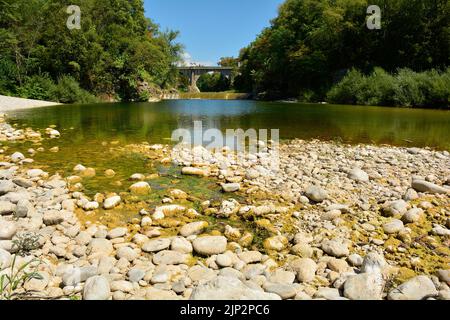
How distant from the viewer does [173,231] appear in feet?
13.5

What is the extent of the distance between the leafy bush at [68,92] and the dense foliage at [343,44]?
26160mm

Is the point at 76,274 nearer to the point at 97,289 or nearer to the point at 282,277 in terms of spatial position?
the point at 97,289

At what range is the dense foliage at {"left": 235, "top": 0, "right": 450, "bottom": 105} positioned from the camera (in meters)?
34.2

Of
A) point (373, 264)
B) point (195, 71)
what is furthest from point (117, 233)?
point (195, 71)

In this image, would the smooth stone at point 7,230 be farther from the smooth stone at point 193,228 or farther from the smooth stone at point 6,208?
the smooth stone at point 193,228

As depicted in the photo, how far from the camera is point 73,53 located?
33219 millimetres

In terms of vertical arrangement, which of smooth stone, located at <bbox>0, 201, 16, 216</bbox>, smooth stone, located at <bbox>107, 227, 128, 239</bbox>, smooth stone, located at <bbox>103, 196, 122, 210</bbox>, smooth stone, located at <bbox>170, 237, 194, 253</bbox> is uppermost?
smooth stone, located at <bbox>0, 201, 16, 216</bbox>

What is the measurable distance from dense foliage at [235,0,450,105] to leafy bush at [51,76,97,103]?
85.8 feet

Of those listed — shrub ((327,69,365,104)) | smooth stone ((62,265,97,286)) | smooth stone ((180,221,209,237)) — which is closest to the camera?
smooth stone ((62,265,97,286))

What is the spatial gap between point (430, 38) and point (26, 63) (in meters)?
41.1

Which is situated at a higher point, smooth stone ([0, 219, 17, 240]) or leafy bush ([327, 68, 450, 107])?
leafy bush ([327, 68, 450, 107])

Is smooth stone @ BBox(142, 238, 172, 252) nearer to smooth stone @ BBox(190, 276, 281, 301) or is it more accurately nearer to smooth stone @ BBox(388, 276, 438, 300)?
smooth stone @ BBox(190, 276, 281, 301)

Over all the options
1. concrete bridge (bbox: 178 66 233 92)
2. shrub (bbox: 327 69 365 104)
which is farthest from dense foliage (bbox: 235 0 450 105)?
concrete bridge (bbox: 178 66 233 92)
